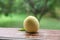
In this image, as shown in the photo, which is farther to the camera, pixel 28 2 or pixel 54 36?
pixel 28 2

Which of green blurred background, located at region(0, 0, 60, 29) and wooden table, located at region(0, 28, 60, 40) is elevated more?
green blurred background, located at region(0, 0, 60, 29)

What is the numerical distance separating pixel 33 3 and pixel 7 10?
10.9 inches

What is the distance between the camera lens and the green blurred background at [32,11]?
1386 mm

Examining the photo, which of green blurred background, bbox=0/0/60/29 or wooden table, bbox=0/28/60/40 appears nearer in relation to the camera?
wooden table, bbox=0/28/60/40

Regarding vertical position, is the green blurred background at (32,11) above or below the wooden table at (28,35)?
above

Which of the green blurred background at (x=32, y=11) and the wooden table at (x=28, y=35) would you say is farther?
the green blurred background at (x=32, y=11)

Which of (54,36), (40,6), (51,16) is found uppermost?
(40,6)

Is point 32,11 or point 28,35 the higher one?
point 32,11

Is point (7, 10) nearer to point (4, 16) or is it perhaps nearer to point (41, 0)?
point (4, 16)

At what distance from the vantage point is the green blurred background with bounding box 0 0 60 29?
1386 millimetres

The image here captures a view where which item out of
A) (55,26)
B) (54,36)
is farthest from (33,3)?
(54,36)

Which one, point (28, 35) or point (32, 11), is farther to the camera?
point (32, 11)

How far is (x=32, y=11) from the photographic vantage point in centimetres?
140

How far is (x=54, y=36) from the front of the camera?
98 cm
